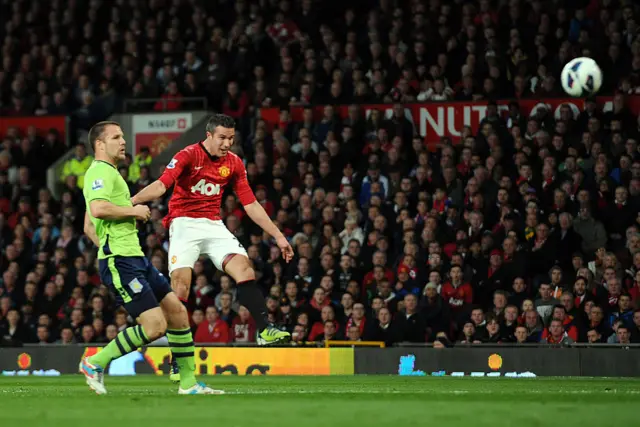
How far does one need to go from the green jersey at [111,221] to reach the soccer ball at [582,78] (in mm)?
9299

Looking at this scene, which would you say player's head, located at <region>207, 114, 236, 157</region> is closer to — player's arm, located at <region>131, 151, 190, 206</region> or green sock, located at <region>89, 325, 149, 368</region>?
player's arm, located at <region>131, 151, 190, 206</region>

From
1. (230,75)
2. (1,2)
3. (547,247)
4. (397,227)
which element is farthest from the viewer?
(1,2)

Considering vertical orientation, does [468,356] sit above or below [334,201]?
below

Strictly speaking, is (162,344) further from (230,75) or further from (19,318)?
(230,75)

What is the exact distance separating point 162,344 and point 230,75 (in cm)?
686

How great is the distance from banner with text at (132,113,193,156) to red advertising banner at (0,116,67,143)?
1.55 meters

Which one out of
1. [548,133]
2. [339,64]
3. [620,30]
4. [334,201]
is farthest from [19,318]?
[620,30]

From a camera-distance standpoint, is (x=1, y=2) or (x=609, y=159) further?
(x=1, y=2)

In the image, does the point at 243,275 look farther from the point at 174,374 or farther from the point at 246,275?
the point at 174,374

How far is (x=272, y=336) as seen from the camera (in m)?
11.3

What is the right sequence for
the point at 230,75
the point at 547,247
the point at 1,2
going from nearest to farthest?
the point at 547,247
the point at 230,75
the point at 1,2

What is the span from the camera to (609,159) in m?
18.4

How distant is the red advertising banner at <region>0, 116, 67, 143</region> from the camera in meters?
24.2

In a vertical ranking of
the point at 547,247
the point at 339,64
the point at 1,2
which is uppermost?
the point at 1,2
